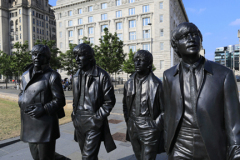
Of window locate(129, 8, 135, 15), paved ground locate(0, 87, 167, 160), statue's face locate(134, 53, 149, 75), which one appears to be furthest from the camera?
window locate(129, 8, 135, 15)

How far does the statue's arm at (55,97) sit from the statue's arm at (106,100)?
0.67 m

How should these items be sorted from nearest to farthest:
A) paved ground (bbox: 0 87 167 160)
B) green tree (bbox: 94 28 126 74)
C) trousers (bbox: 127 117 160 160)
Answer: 1. trousers (bbox: 127 117 160 160)
2. paved ground (bbox: 0 87 167 160)
3. green tree (bbox: 94 28 126 74)

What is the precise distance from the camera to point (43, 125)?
2867mm

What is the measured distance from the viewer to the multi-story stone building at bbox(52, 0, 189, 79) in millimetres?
40625

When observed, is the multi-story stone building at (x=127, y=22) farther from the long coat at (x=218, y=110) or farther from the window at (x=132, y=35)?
the long coat at (x=218, y=110)

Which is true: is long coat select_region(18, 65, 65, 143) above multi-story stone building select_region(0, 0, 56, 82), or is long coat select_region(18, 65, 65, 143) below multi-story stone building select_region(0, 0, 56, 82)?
below

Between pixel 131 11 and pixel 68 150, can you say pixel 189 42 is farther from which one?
pixel 131 11

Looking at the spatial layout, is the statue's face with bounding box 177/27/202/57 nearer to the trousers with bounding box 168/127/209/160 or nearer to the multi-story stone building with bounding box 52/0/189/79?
the trousers with bounding box 168/127/209/160

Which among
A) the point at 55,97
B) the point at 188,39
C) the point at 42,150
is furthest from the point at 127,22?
the point at 188,39

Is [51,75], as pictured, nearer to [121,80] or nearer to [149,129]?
[149,129]

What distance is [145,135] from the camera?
3070 millimetres

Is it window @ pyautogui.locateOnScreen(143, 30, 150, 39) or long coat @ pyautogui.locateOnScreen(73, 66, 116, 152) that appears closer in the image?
long coat @ pyautogui.locateOnScreen(73, 66, 116, 152)

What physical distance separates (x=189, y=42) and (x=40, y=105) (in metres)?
2.39

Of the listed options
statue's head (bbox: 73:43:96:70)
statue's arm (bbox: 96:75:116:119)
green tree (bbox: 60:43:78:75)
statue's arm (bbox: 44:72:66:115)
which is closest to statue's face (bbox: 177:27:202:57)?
statue's arm (bbox: 96:75:116:119)
